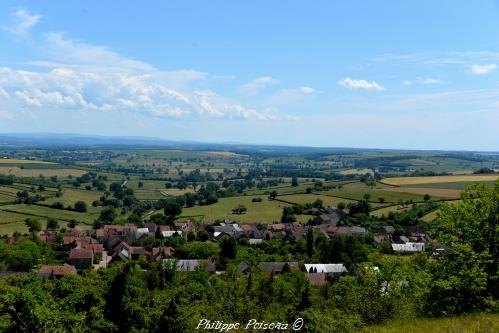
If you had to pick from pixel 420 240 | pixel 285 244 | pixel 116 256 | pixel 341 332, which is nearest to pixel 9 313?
pixel 341 332

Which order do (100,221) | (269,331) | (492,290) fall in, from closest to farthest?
(492,290), (269,331), (100,221)

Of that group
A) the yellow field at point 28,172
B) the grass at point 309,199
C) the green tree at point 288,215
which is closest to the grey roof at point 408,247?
the green tree at point 288,215

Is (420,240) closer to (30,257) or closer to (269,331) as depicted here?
(30,257)

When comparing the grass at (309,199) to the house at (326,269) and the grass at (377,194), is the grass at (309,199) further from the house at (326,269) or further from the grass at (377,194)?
the house at (326,269)

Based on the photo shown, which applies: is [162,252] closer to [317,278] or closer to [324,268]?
[324,268]

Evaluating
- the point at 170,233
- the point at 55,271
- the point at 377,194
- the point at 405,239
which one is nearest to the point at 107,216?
the point at 170,233

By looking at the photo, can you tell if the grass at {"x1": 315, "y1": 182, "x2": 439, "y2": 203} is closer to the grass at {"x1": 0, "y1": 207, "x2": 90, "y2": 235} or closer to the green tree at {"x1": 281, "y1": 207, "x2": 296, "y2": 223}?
the green tree at {"x1": 281, "y1": 207, "x2": 296, "y2": 223}
